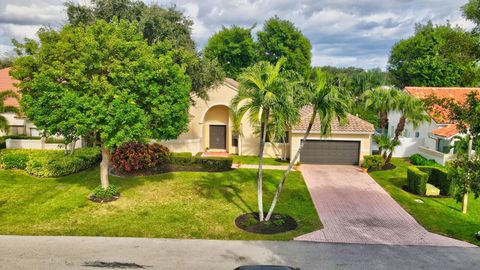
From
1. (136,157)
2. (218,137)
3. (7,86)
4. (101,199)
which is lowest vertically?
(101,199)

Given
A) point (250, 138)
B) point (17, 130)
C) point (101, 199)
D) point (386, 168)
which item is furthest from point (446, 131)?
point (17, 130)

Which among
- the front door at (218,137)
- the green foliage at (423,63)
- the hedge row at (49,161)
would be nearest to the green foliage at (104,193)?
the hedge row at (49,161)

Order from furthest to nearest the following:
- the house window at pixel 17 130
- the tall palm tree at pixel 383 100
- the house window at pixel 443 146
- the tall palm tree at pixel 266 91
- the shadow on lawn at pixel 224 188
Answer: the house window at pixel 17 130 < the house window at pixel 443 146 < the tall palm tree at pixel 383 100 < the shadow on lawn at pixel 224 188 < the tall palm tree at pixel 266 91

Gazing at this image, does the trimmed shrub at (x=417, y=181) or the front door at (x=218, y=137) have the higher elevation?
the front door at (x=218, y=137)

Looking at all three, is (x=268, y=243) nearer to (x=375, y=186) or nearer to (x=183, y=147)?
(x=375, y=186)

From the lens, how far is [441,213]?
55.1ft

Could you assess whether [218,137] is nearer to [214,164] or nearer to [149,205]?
[214,164]

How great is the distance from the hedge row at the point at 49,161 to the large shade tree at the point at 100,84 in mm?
6153

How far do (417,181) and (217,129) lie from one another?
16.2 m

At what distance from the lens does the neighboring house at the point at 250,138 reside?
26.0m

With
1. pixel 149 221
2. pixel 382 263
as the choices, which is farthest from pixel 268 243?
pixel 149 221

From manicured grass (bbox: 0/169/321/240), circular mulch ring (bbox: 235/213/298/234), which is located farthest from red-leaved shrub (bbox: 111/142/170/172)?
circular mulch ring (bbox: 235/213/298/234)

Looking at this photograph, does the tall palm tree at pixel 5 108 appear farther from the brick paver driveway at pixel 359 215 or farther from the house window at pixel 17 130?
the brick paver driveway at pixel 359 215

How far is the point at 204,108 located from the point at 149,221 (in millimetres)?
15074
